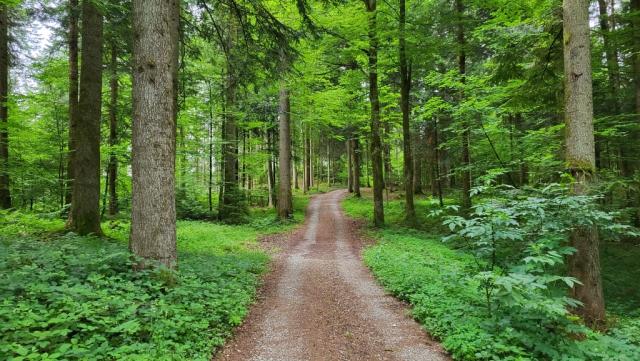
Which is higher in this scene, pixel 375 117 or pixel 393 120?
pixel 393 120

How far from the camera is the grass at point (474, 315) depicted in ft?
14.4

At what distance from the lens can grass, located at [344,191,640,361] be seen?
4.38 metres

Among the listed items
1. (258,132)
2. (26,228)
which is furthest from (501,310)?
(258,132)

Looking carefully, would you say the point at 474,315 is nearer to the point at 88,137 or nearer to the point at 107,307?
the point at 107,307

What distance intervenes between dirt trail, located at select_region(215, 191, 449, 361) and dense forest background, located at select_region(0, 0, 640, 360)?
510mm

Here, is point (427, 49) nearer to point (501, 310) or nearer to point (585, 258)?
point (585, 258)

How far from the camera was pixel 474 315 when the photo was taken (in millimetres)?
Result: 5273

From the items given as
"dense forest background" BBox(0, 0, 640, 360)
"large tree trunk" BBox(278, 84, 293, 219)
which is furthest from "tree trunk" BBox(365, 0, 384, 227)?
"large tree trunk" BBox(278, 84, 293, 219)

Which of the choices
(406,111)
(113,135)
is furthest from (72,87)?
(406,111)

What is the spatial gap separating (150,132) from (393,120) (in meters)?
19.5

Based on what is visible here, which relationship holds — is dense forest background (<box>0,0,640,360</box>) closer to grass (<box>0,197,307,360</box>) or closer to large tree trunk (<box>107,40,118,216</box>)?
large tree trunk (<box>107,40,118,216</box>)

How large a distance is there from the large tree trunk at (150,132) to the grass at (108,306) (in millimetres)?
452

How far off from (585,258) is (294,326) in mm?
4841

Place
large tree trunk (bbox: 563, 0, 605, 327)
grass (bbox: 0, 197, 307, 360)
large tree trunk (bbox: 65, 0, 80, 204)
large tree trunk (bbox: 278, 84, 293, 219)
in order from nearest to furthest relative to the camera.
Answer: grass (bbox: 0, 197, 307, 360) < large tree trunk (bbox: 563, 0, 605, 327) < large tree trunk (bbox: 65, 0, 80, 204) < large tree trunk (bbox: 278, 84, 293, 219)
